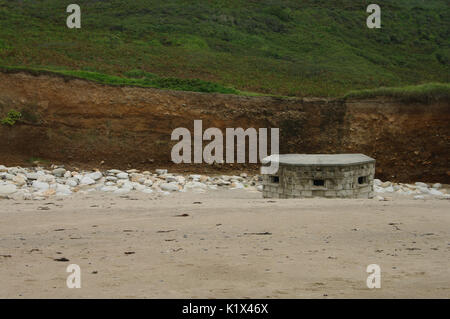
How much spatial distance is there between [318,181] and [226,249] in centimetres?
732

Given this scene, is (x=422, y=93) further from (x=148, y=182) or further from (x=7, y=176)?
(x=7, y=176)

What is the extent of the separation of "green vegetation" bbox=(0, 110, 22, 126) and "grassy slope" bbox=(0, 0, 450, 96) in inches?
157

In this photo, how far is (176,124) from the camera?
2202cm

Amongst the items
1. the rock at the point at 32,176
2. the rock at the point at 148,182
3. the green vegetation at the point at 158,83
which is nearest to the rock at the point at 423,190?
the green vegetation at the point at 158,83

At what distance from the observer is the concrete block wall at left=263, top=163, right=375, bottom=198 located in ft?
49.6

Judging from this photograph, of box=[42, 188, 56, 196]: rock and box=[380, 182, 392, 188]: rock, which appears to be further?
box=[380, 182, 392, 188]: rock

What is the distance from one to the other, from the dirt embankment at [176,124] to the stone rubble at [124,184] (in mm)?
1152

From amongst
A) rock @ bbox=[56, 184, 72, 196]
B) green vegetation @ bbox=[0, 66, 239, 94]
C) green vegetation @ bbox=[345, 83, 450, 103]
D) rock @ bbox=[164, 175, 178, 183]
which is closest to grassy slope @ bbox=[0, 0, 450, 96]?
green vegetation @ bbox=[0, 66, 239, 94]

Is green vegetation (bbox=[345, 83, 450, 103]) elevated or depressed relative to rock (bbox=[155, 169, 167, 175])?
elevated

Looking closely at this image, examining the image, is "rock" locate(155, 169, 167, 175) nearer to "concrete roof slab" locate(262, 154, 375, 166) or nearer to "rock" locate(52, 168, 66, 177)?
"rock" locate(52, 168, 66, 177)

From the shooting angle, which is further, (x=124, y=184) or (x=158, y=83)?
(x=158, y=83)

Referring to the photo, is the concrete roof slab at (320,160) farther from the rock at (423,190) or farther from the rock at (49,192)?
the rock at (49,192)

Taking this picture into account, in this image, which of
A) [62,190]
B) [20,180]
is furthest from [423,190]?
[20,180]

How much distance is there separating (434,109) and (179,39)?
2045 centimetres
